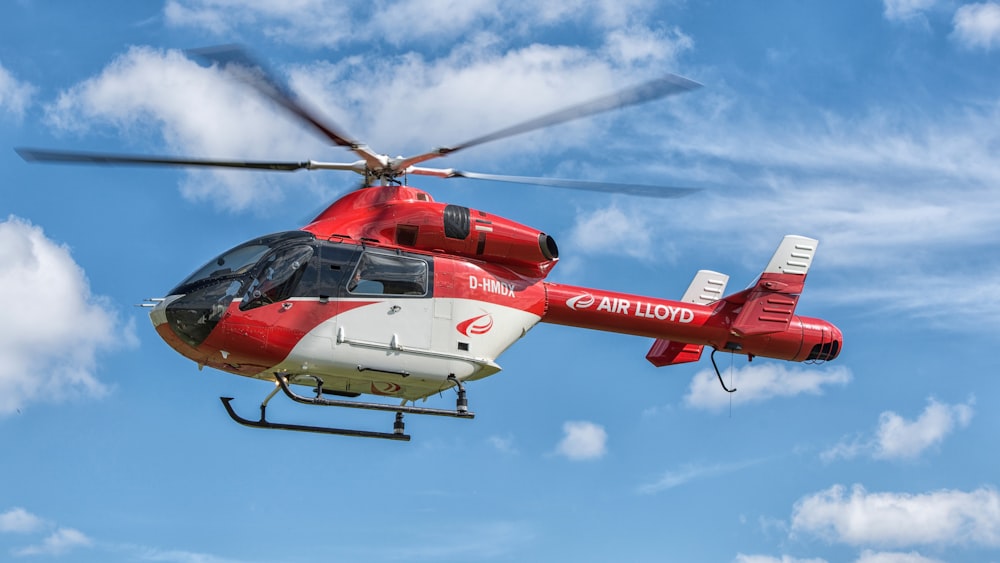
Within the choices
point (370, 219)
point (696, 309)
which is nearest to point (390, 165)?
point (370, 219)

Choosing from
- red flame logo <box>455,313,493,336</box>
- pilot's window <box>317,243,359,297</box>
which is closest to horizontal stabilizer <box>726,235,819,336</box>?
red flame logo <box>455,313,493,336</box>

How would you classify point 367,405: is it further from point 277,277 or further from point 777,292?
point 777,292

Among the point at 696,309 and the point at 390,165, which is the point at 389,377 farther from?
the point at 696,309

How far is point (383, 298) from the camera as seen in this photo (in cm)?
1945

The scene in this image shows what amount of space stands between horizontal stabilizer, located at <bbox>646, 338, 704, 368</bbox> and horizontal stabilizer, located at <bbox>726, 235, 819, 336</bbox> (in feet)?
4.50

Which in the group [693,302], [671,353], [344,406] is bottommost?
[344,406]

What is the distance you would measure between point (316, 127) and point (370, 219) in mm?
1723

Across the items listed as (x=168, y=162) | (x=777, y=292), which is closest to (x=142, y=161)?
(x=168, y=162)

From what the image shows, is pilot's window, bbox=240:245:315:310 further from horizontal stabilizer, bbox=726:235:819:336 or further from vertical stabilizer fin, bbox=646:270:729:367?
horizontal stabilizer, bbox=726:235:819:336

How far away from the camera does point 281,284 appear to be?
1878 cm

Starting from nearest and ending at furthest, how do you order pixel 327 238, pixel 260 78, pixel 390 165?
pixel 260 78
pixel 327 238
pixel 390 165

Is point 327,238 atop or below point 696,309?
below

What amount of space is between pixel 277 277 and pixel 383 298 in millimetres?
1706

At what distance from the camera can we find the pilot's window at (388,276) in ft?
63.5
